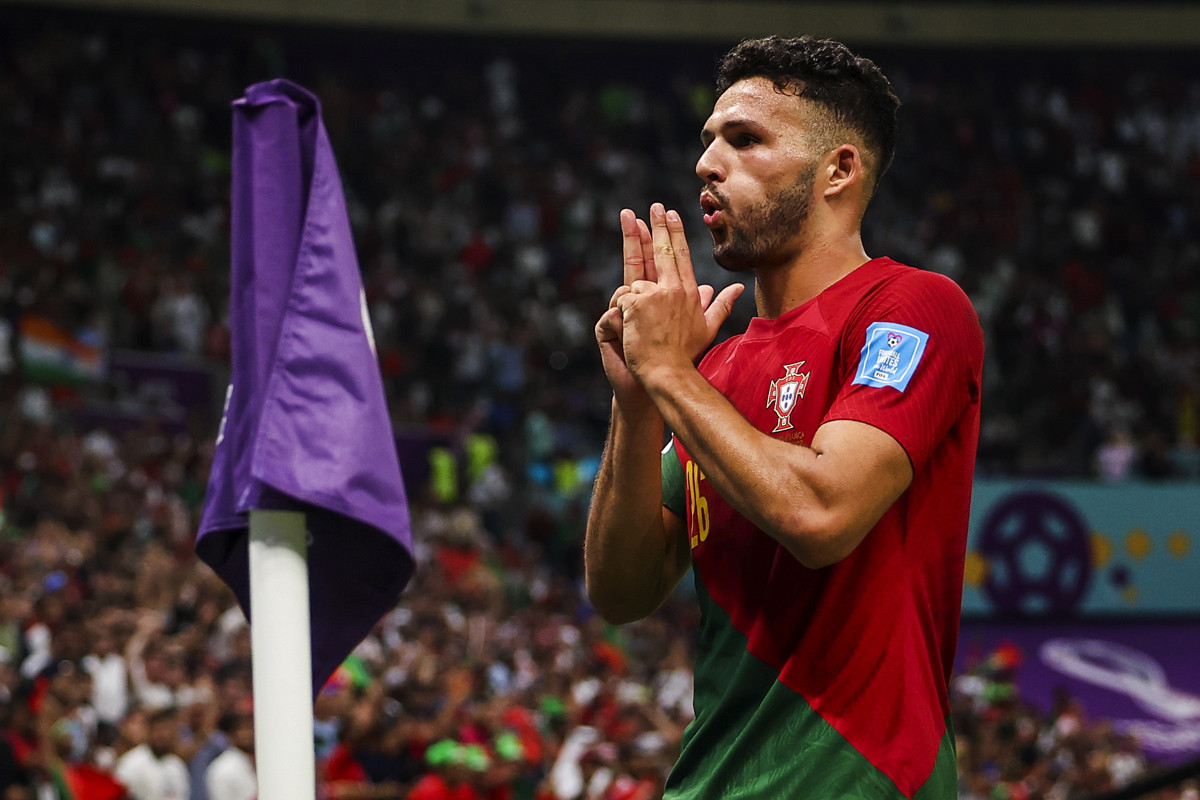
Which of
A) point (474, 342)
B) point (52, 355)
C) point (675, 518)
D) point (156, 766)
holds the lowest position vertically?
point (156, 766)

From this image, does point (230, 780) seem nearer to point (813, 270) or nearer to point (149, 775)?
point (149, 775)

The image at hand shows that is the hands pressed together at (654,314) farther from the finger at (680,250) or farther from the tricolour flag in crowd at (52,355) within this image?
the tricolour flag in crowd at (52,355)

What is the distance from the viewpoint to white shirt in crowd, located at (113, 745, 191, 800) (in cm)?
672

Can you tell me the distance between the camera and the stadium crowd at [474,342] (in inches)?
316

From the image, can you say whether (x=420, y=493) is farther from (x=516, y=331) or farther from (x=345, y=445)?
(x=345, y=445)

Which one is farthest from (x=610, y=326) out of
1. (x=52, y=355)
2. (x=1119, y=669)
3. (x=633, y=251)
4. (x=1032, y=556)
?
(x=1119, y=669)

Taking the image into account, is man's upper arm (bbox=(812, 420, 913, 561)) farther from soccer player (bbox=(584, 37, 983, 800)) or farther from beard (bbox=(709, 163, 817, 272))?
Result: beard (bbox=(709, 163, 817, 272))

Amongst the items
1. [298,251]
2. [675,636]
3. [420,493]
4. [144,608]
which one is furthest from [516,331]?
[298,251]

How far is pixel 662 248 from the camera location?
215 cm

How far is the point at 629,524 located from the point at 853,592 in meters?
0.42

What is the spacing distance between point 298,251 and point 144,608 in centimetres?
692

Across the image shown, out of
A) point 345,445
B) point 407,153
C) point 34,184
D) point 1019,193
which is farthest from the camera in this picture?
point 1019,193

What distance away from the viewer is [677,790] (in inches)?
86.9

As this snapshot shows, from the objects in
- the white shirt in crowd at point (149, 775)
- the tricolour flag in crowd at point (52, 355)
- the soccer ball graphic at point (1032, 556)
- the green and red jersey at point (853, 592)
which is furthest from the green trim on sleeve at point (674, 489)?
the soccer ball graphic at point (1032, 556)
